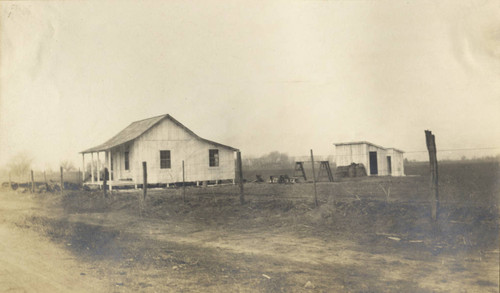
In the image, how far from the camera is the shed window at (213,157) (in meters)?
7.77

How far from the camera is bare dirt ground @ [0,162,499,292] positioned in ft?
13.6

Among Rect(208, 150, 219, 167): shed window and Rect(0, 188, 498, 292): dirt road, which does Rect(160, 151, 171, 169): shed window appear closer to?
Rect(208, 150, 219, 167): shed window

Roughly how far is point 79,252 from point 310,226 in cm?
388

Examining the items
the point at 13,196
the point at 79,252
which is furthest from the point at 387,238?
the point at 13,196

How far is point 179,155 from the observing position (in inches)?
429

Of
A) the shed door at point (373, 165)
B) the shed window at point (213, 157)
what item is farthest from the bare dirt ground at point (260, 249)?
the shed door at point (373, 165)

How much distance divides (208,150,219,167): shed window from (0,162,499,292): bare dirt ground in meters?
1.13

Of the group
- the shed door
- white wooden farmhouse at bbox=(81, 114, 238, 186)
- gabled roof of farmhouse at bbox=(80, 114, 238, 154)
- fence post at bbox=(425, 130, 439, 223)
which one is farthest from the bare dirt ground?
the shed door

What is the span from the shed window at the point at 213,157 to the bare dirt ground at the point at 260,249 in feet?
3.70

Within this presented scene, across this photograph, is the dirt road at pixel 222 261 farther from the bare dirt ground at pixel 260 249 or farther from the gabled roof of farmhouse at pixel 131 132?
the gabled roof of farmhouse at pixel 131 132

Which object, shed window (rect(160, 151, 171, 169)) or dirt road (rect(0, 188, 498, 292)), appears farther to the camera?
shed window (rect(160, 151, 171, 169))

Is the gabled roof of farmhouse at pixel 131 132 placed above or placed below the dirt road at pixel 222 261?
above

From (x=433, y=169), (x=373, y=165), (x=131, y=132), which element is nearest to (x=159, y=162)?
(x=131, y=132)

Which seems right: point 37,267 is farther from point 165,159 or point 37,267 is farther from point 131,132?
point 165,159
